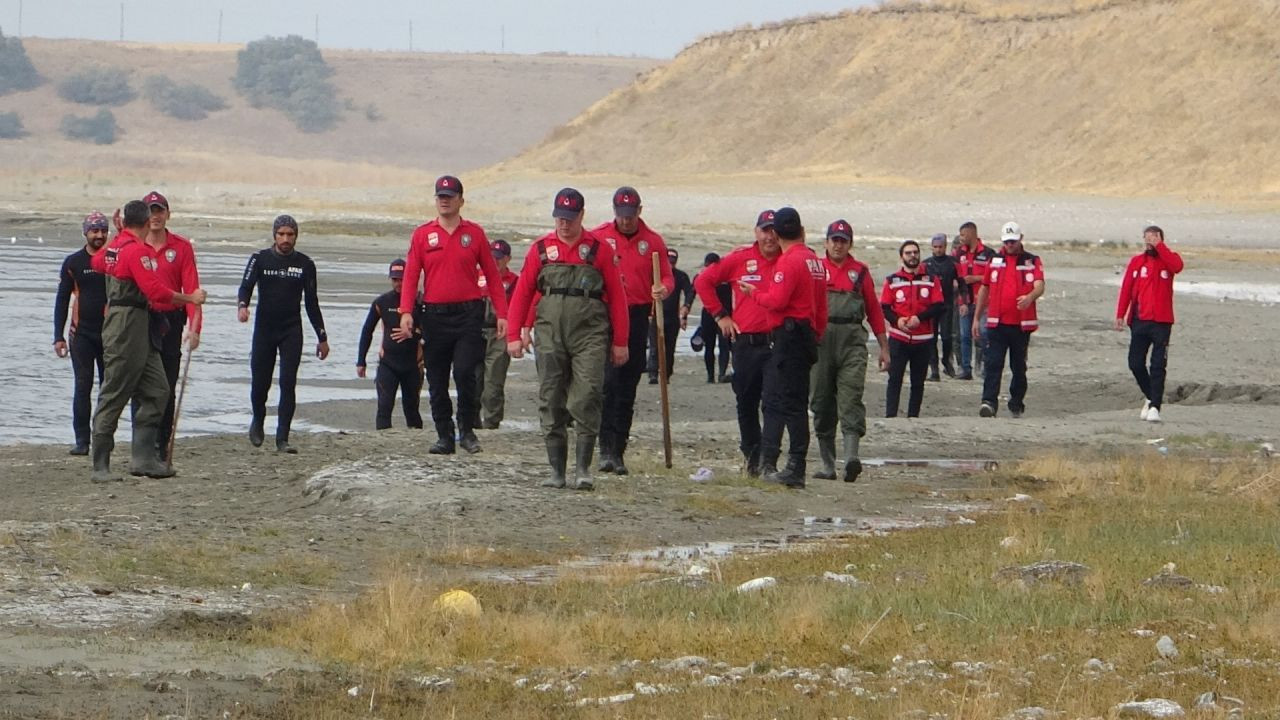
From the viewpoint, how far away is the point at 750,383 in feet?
44.7

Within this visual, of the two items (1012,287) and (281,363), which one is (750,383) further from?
(1012,287)

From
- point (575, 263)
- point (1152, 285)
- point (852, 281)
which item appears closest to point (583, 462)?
point (575, 263)

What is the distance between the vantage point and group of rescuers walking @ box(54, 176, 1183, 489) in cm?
1244

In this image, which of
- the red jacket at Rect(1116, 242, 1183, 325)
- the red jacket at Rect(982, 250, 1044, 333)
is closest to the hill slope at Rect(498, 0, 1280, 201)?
the red jacket at Rect(1116, 242, 1183, 325)

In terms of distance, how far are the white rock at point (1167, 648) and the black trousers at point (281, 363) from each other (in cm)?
807

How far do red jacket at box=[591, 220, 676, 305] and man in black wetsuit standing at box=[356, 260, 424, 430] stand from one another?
274 cm

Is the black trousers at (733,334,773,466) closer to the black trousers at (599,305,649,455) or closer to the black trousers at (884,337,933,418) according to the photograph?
the black trousers at (599,305,649,455)

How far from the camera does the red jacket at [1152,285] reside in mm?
17844

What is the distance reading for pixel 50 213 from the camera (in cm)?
6838

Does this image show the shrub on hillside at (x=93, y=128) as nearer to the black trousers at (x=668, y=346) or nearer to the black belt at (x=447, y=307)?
the black trousers at (x=668, y=346)

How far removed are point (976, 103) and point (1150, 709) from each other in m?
79.0

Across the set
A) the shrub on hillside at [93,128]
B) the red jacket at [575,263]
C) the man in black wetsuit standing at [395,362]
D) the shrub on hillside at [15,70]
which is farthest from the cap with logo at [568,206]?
the shrub on hillside at [15,70]

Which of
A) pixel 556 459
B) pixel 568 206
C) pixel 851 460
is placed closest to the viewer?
pixel 568 206

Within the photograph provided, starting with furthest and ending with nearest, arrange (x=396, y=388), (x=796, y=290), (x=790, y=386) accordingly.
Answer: (x=396, y=388) → (x=790, y=386) → (x=796, y=290)
